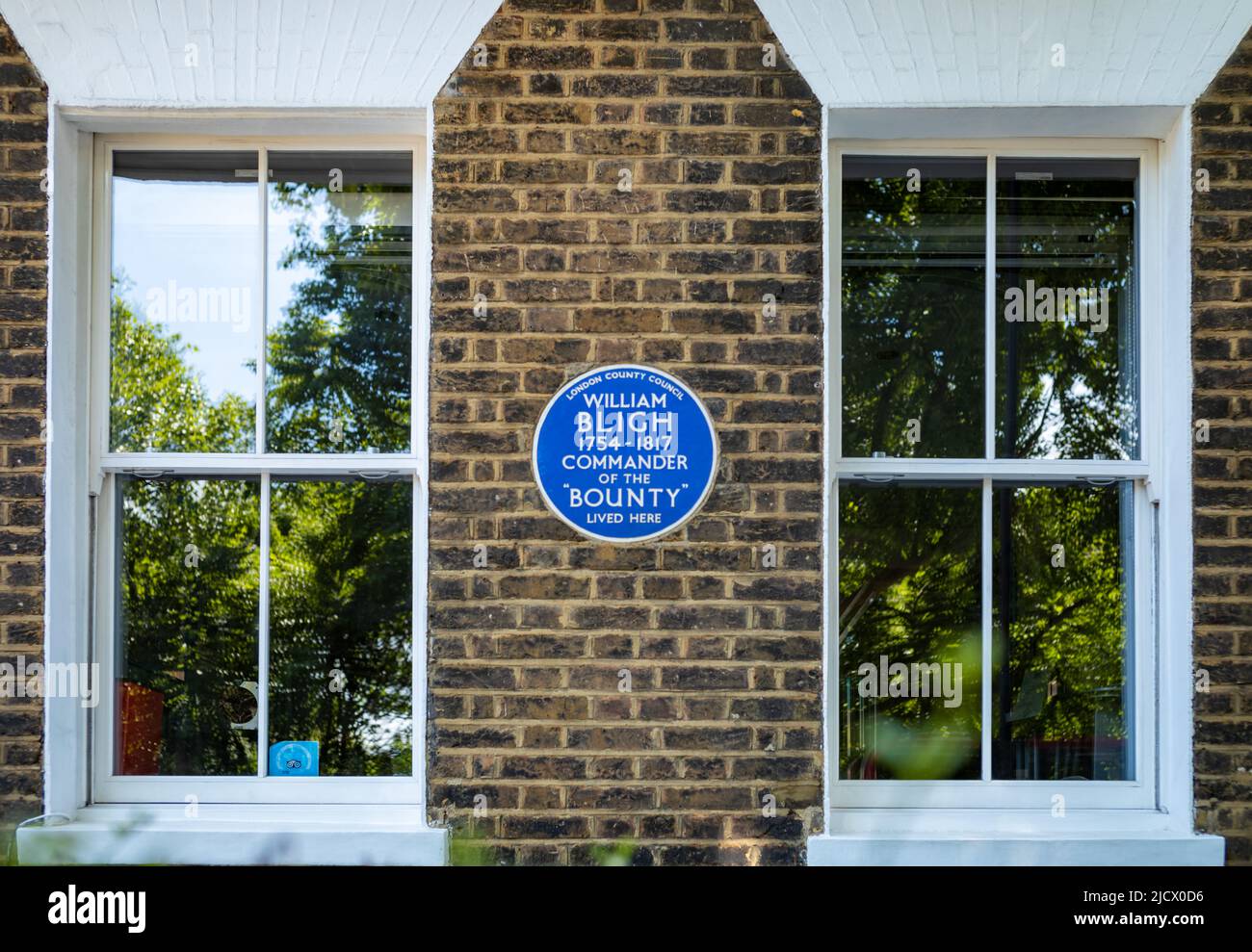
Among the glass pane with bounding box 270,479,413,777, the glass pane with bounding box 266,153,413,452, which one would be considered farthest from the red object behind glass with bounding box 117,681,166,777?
the glass pane with bounding box 266,153,413,452

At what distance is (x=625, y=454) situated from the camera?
355 centimetres

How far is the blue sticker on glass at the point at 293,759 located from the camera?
Result: 12.1ft

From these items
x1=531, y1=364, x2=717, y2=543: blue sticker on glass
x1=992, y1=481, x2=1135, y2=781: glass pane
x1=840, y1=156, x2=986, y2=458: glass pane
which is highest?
x1=840, y1=156, x2=986, y2=458: glass pane

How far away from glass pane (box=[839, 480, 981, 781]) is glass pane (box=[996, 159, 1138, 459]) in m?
0.39

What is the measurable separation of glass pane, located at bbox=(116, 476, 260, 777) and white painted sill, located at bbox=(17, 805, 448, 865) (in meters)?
0.23

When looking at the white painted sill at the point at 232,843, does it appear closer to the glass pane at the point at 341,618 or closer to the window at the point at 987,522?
the glass pane at the point at 341,618

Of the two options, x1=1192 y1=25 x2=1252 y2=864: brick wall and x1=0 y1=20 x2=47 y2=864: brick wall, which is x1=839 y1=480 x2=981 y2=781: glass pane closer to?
x1=1192 y1=25 x2=1252 y2=864: brick wall

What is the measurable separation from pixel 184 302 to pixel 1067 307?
3021 millimetres

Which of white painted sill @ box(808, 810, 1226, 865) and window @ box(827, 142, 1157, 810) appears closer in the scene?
white painted sill @ box(808, 810, 1226, 865)

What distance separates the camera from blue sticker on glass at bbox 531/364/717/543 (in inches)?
140

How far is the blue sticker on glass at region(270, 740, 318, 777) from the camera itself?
3.69m

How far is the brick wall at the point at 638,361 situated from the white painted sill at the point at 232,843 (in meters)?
0.15

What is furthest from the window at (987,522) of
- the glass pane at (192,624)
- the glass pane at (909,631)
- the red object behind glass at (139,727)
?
the red object behind glass at (139,727)

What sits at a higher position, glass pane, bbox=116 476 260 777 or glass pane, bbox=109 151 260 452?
glass pane, bbox=109 151 260 452
